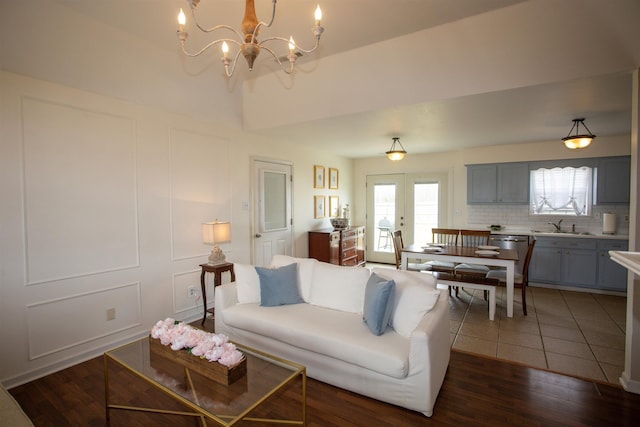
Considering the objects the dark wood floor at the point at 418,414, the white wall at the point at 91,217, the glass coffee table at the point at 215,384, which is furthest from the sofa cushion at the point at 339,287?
the white wall at the point at 91,217

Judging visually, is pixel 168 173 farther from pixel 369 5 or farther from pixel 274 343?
pixel 369 5

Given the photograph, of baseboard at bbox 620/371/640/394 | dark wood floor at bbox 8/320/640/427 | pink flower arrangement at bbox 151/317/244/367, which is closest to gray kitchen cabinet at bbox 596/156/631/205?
baseboard at bbox 620/371/640/394

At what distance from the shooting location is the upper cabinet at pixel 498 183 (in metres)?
5.53

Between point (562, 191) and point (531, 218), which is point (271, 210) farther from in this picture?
point (562, 191)

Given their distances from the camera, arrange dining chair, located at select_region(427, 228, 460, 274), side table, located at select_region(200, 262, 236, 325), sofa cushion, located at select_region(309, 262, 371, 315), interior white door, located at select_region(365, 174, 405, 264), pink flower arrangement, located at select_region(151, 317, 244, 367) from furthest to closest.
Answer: interior white door, located at select_region(365, 174, 405, 264) < dining chair, located at select_region(427, 228, 460, 274) < side table, located at select_region(200, 262, 236, 325) < sofa cushion, located at select_region(309, 262, 371, 315) < pink flower arrangement, located at select_region(151, 317, 244, 367)

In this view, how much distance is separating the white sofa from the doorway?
164 inches

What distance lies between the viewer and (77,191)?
Answer: 2.81 metres

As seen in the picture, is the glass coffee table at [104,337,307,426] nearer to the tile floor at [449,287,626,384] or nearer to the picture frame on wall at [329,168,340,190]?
the tile floor at [449,287,626,384]

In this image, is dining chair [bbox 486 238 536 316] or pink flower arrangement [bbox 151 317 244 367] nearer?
pink flower arrangement [bbox 151 317 244 367]

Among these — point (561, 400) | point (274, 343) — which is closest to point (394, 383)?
point (274, 343)

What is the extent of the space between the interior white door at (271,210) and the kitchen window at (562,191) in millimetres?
4407

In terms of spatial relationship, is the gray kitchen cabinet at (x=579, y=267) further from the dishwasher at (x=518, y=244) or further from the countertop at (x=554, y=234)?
the dishwasher at (x=518, y=244)

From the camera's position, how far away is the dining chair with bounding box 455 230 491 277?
425 cm

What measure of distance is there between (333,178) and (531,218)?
382 centimetres
